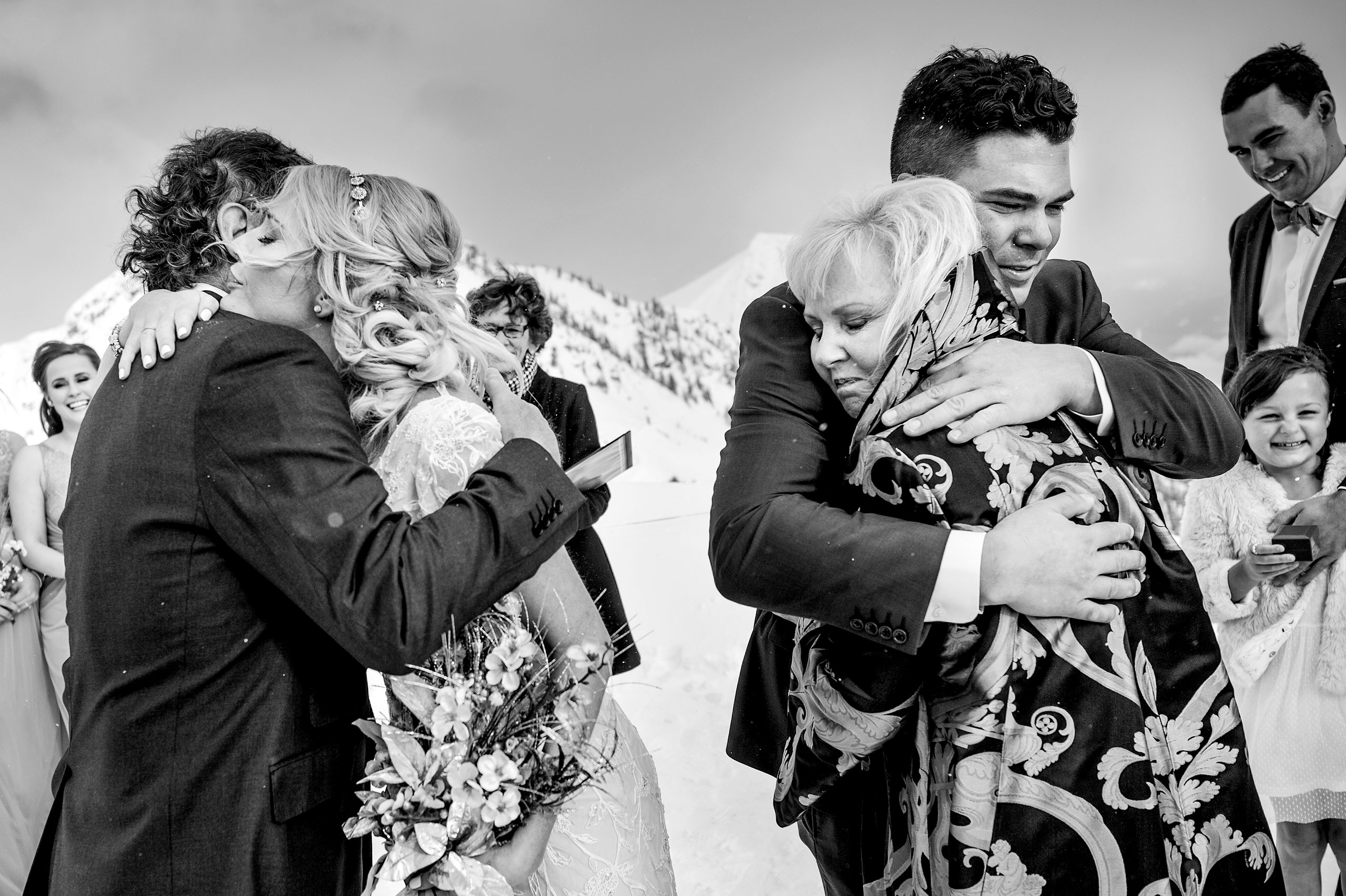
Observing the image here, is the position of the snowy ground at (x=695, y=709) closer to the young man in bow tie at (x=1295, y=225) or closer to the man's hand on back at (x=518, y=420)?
the man's hand on back at (x=518, y=420)

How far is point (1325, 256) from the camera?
3.17m

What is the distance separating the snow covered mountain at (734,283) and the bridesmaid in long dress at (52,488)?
220 inches

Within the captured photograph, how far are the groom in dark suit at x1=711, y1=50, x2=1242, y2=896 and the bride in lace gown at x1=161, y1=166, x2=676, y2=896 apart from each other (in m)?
0.36

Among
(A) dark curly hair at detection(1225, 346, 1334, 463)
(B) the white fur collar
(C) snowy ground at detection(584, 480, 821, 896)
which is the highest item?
(A) dark curly hair at detection(1225, 346, 1334, 463)

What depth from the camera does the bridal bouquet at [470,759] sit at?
4.50ft

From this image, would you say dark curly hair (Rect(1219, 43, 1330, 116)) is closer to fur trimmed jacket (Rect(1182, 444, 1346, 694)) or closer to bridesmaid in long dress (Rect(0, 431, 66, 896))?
fur trimmed jacket (Rect(1182, 444, 1346, 694))

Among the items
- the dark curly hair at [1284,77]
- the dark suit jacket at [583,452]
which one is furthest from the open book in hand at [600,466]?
the dark curly hair at [1284,77]

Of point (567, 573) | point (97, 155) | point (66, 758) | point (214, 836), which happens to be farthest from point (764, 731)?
point (97, 155)

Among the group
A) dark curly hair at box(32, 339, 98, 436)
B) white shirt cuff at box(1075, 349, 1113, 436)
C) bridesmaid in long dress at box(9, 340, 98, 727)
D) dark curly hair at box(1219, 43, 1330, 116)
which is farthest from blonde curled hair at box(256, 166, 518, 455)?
dark curly hair at box(32, 339, 98, 436)

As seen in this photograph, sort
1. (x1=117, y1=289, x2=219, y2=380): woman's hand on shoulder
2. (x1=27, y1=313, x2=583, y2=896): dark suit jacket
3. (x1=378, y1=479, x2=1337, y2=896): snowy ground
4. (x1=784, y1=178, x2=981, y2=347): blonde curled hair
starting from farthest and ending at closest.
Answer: (x1=378, y1=479, x2=1337, y2=896): snowy ground < (x1=784, y1=178, x2=981, y2=347): blonde curled hair < (x1=117, y1=289, x2=219, y2=380): woman's hand on shoulder < (x1=27, y1=313, x2=583, y2=896): dark suit jacket

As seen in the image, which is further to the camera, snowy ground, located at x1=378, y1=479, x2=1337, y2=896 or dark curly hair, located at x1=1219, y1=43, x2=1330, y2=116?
snowy ground, located at x1=378, y1=479, x2=1337, y2=896

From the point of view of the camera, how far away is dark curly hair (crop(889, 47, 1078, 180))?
1886 mm

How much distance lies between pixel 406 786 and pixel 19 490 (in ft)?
11.5

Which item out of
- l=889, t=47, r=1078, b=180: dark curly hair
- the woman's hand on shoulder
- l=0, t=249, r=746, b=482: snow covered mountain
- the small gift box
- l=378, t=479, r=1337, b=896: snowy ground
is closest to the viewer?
the woman's hand on shoulder
